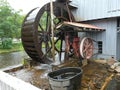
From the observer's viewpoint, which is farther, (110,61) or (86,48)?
(86,48)

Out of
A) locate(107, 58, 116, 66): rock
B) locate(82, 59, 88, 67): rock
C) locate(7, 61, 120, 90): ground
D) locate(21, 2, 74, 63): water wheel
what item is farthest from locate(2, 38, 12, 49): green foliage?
locate(107, 58, 116, 66): rock

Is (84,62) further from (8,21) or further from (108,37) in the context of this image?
(8,21)

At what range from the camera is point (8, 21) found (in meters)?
19.4

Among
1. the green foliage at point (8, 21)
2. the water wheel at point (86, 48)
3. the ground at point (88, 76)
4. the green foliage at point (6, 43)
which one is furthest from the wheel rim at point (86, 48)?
the green foliage at point (6, 43)

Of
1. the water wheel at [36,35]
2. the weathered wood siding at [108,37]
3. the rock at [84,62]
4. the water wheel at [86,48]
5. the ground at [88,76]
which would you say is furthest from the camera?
the weathered wood siding at [108,37]

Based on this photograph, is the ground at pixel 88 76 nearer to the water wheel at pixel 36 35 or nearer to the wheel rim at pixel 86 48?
the wheel rim at pixel 86 48

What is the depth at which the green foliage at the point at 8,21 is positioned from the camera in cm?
1920

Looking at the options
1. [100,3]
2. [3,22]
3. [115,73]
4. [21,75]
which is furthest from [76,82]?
[3,22]

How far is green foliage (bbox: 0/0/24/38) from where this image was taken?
19.2 m

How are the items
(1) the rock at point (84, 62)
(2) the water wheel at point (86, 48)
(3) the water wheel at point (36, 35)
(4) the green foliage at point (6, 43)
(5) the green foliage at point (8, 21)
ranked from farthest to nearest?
(4) the green foliage at point (6, 43) < (5) the green foliage at point (8, 21) < (2) the water wheel at point (86, 48) < (1) the rock at point (84, 62) < (3) the water wheel at point (36, 35)

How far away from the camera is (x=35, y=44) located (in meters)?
7.88

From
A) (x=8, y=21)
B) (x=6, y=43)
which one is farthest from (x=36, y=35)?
(x=6, y=43)

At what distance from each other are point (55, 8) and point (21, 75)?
4.72m

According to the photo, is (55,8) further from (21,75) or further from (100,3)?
A: (21,75)
